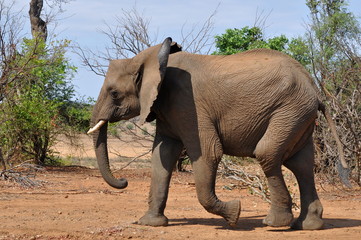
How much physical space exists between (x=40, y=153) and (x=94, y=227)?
10.6 meters

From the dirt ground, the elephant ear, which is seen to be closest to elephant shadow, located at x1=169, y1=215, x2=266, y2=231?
the dirt ground

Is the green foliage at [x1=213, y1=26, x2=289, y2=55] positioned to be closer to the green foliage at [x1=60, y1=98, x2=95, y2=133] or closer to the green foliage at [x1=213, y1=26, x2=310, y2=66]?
the green foliage at [x1=213, y1=26, x2=310, y2=66]

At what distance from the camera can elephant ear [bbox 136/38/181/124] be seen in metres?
7.21

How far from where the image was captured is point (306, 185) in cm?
779

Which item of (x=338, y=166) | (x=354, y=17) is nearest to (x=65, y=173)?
(x=338, y=166)

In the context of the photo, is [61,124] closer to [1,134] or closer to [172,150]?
[1,134]

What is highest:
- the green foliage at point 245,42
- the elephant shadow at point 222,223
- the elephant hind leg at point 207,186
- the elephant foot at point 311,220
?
the green foliage at point 245,42

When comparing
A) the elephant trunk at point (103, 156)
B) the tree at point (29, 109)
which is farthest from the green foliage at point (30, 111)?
the elephant trunk at point (103, 156)

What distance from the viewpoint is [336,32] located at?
75.4ft

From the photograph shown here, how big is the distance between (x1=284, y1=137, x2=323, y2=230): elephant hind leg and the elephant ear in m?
2.02

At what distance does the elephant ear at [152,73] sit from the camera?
7215 mm

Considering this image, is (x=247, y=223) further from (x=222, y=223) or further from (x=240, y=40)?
(x=240, y=40)

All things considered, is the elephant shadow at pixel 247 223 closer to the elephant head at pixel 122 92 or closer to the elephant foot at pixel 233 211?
the elephant foot at pixel 233 211

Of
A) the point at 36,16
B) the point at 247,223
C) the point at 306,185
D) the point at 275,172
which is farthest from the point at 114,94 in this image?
the point at 36,16
